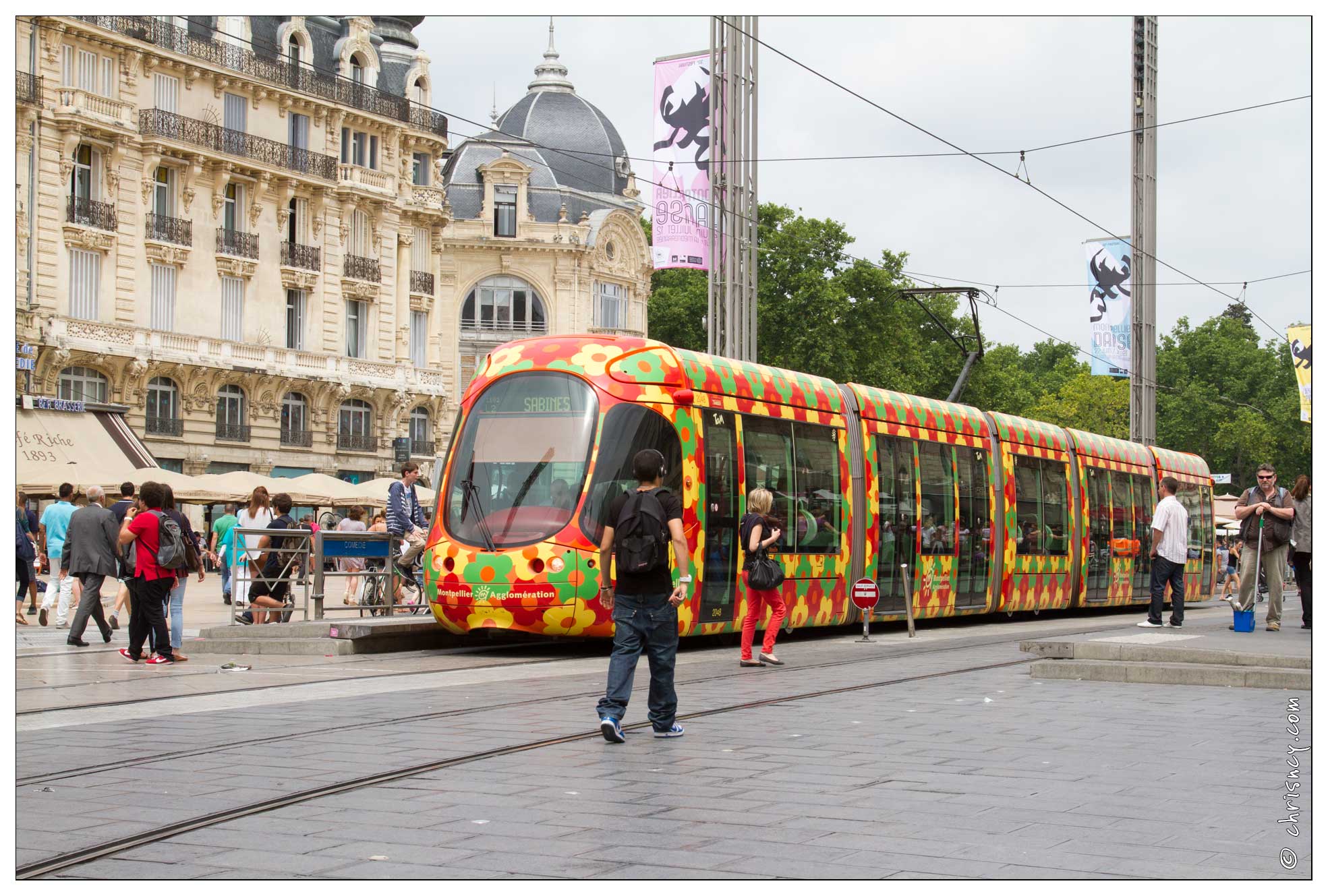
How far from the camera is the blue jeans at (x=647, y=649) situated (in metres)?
9.18

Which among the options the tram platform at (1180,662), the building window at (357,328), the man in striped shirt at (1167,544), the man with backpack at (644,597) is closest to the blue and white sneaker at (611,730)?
the man with backpack at (644,597)

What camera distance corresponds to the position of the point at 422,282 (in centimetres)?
5625

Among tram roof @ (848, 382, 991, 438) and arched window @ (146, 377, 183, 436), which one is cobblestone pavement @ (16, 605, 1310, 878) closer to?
tram roof @ (848, 382, 991, 438)

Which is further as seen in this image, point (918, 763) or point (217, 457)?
point (217, 457)

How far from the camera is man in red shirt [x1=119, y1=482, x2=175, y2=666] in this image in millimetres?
14297

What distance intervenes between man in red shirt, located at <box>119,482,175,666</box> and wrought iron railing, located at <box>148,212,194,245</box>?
32487 millimetres

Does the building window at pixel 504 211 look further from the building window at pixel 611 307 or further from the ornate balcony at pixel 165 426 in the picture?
the ornate balcony at pixel 165 426

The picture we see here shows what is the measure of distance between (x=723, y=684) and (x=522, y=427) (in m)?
3.68

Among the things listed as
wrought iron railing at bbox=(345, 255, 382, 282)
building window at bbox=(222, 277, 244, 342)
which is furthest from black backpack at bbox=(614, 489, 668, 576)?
wrought iron railing at bbox=(345, 255, 382, 282)

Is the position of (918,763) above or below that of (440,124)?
below

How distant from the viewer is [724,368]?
16.8 metres

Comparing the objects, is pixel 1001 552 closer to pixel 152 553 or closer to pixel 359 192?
pixel 152 553

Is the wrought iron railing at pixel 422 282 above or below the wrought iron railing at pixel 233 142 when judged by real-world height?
below
